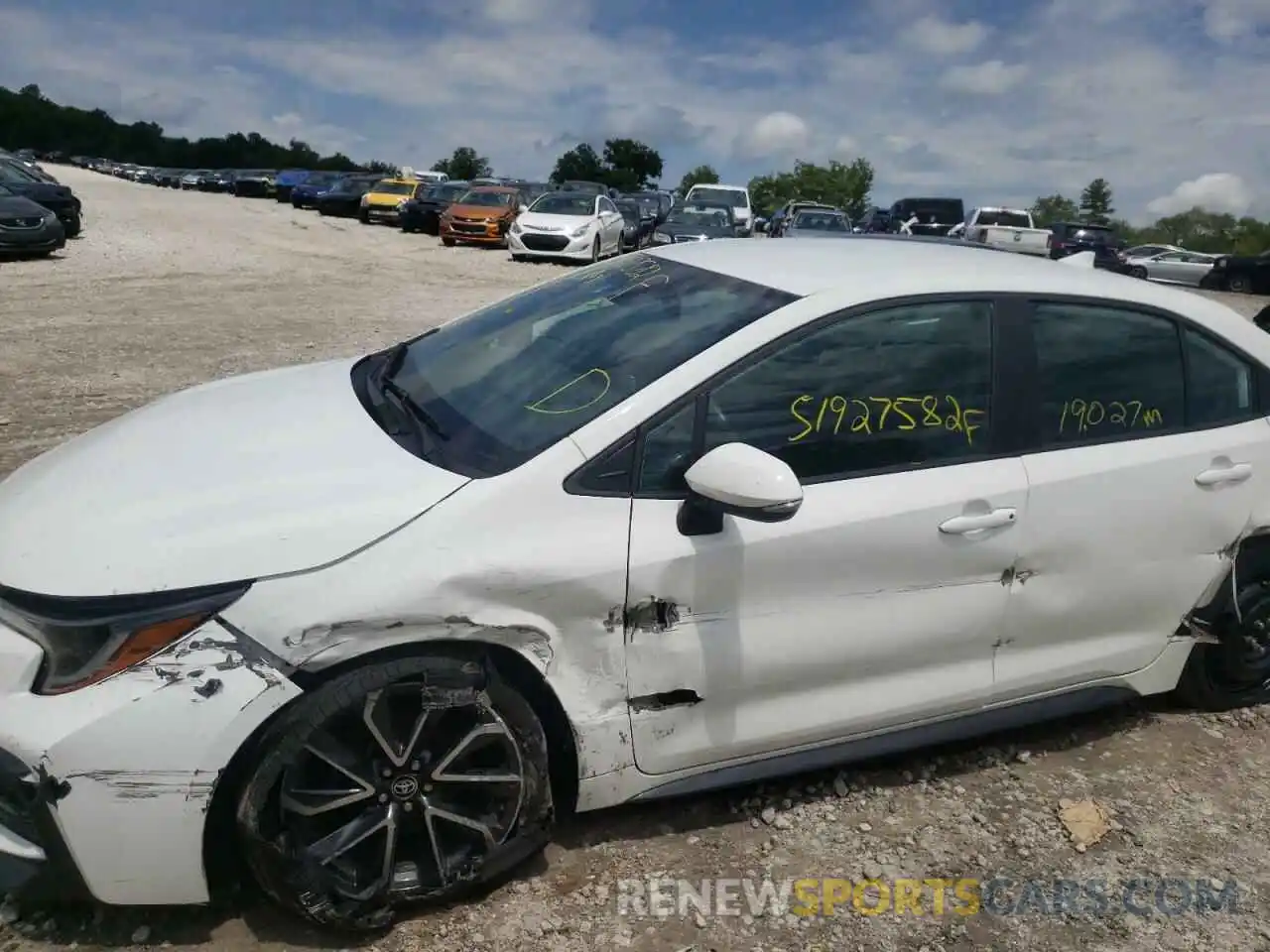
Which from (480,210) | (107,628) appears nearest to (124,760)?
(107,628)

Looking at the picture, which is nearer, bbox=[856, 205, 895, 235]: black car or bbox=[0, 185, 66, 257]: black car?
bbox=[0, 185, 66, 257]: black car

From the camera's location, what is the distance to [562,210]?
2108 cm

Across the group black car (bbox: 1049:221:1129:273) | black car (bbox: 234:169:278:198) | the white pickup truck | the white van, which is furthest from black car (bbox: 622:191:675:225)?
black car (bbox: 234:169:278:198)

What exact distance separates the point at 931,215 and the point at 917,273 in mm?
28420

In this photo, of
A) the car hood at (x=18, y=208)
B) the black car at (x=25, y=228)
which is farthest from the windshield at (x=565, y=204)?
the car hood at (x=18, y=208)

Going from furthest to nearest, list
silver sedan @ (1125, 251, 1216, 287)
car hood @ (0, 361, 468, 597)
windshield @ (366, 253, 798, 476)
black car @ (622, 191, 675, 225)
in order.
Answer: black car @ (622, 191, 675, 225) → silver sedan @ (1125, 251, 1216, 287) → windshield @ (366, 253, 798, 476) → car hood @ (0, 361, 468, 597)

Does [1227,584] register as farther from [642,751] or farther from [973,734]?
[642,751]

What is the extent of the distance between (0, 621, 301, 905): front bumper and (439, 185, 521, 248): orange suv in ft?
73.8

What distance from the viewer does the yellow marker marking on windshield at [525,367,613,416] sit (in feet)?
8.45

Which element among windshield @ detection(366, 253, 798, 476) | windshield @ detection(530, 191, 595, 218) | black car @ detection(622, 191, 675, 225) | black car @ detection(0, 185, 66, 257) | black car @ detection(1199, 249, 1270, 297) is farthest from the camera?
black car @ detection(622, 191, 675, 225)

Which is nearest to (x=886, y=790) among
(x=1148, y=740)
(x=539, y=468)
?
(x=1148, y=740)

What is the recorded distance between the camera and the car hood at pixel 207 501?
7.09 feet

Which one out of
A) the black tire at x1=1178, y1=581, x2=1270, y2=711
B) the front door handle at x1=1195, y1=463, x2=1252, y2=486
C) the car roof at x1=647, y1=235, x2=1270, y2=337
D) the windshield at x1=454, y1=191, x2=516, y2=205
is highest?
the windshield at x1=454, y1=191, x2=516, y2=205

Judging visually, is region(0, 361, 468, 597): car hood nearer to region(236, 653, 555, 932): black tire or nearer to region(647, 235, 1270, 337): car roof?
region(236, 653, 555, 932): black tire
